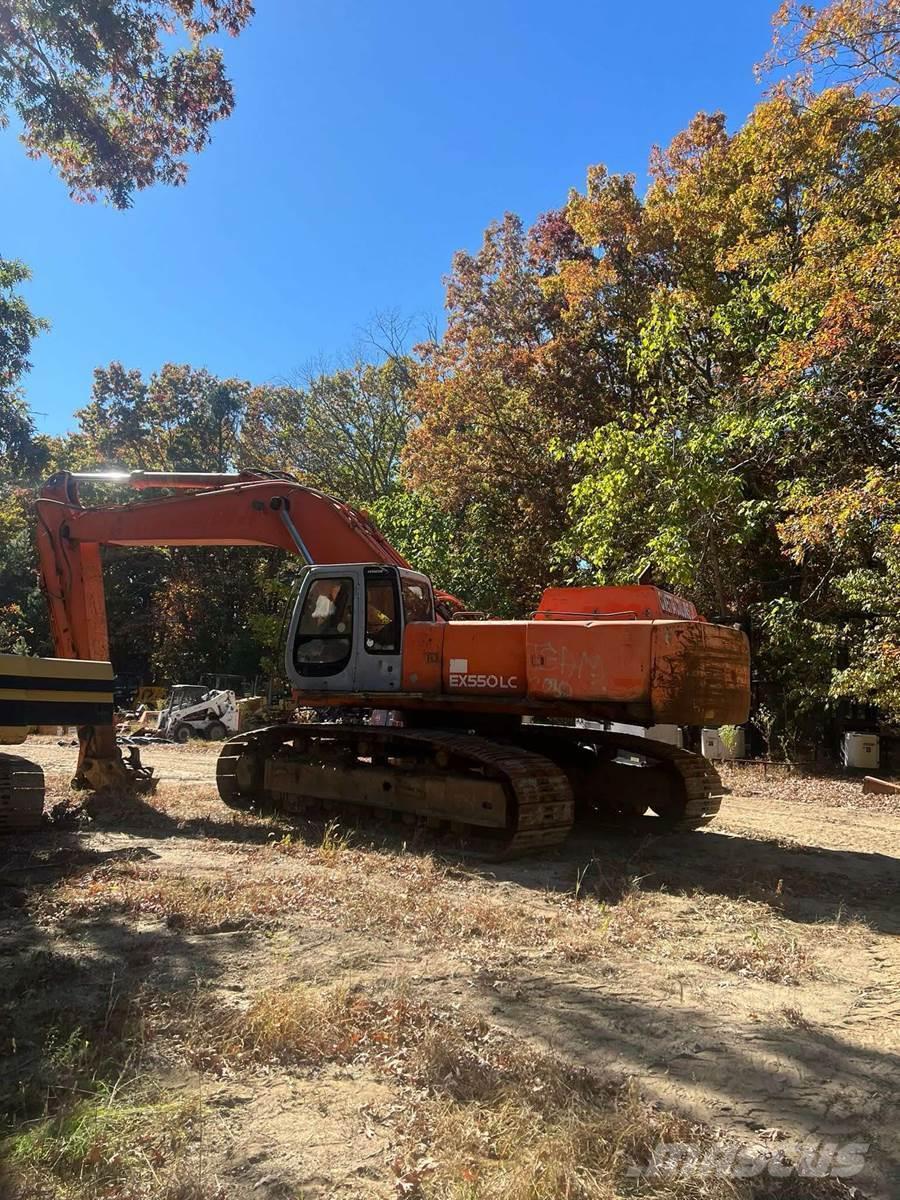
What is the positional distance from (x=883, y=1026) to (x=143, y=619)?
3366 centimetres

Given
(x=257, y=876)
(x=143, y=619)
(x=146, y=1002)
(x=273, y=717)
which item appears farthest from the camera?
(x=143, y=619)

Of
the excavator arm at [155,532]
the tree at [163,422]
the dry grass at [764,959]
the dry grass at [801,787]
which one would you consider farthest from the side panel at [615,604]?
the tree at [163,422]

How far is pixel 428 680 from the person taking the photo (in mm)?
8375

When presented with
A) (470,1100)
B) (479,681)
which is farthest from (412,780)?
(470,1100)

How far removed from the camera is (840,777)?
1433cm

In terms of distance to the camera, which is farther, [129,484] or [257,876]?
[129,484]

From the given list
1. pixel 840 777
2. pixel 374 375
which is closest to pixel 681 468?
pixel 840 777

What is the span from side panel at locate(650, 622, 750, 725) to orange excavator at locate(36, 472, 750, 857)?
17 millimetres

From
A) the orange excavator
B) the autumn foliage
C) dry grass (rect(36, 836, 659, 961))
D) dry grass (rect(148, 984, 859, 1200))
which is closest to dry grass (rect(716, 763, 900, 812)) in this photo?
the autumn foliage

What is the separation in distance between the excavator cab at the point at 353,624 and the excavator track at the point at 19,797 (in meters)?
2.72

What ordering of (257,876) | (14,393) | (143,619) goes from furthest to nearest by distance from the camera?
(143,619), (14,393), (257,876)

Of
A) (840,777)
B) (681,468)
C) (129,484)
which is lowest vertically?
(840,777)

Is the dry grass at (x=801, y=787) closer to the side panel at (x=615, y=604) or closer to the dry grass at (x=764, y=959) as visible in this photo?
the side panel at (x=615, y=604)

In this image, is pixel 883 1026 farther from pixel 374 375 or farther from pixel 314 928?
pixel 374 375
